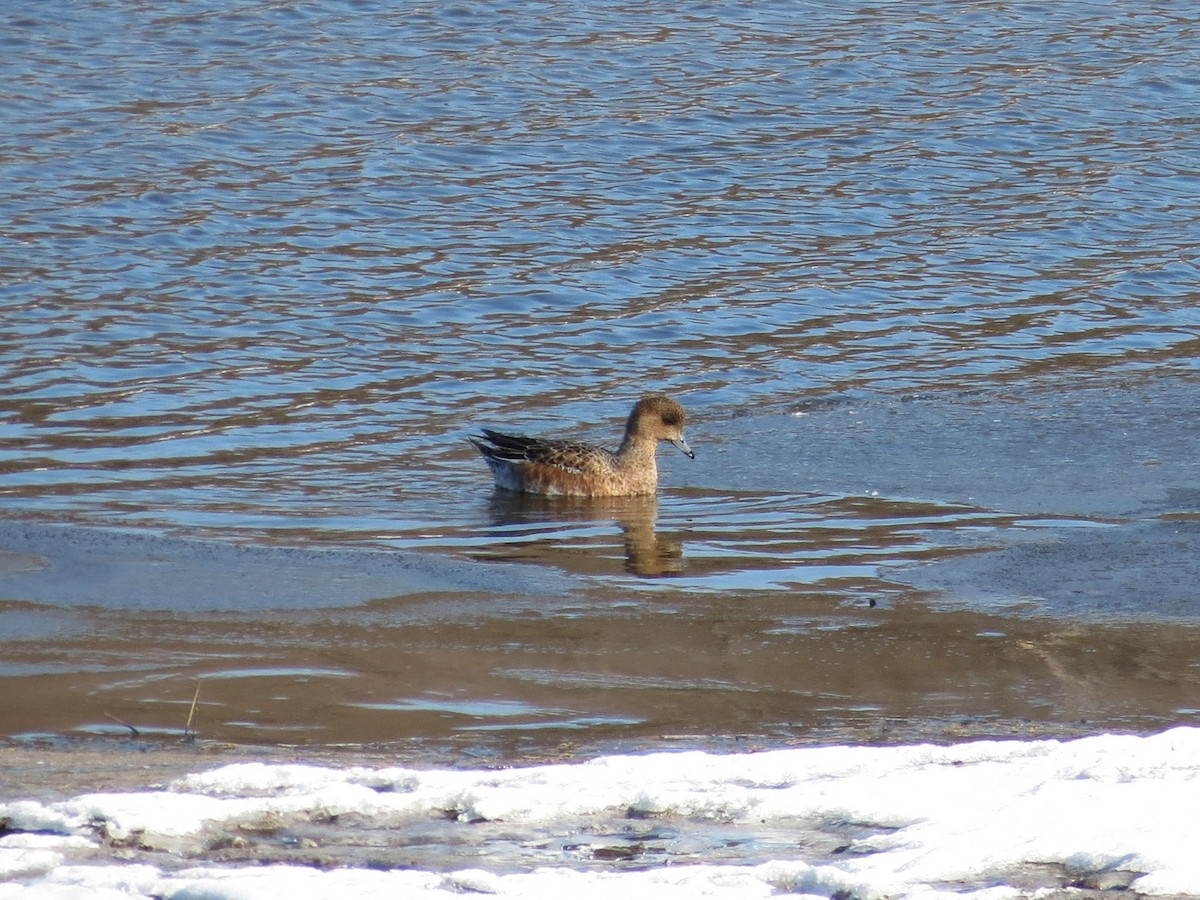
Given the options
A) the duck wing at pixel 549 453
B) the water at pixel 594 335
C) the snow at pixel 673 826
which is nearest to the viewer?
the snow at pixel 673 826

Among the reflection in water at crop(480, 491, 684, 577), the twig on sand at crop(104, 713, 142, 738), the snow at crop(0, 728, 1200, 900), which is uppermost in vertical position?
the snow at crop(0, 728, 1200, 900)

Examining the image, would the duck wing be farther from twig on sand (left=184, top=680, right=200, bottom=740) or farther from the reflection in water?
twig on sand (left=184, top=680, right=200, bottom=740)

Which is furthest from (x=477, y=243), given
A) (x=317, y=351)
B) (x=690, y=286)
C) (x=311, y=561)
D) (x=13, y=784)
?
(x=13, y=784)

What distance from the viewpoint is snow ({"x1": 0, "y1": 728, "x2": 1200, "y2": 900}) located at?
4.13 metres

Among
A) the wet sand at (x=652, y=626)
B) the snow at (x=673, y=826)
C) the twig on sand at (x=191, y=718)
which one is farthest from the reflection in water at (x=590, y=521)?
the snow at (x=673, y=826)

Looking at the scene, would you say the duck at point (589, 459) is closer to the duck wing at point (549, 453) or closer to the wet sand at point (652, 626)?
the duck wing at point (549, 453)

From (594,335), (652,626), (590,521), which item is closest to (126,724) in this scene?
(652,626)

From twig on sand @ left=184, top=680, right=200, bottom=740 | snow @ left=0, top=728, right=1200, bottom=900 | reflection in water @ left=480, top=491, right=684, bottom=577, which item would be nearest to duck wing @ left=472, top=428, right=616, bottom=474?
reflection in water @ left=480, top=491, right=684, bottom=577

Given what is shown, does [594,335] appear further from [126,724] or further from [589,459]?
[126,724]

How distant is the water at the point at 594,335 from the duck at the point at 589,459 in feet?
0.61

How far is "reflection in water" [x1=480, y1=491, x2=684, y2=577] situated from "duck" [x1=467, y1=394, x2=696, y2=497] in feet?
0.21

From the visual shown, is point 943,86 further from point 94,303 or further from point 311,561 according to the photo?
point 311,561

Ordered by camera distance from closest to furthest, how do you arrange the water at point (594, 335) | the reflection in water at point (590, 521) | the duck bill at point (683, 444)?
the water at point (594, 335) → the reflection in water at point (590, 521) → the duck bill at point (683, 444)

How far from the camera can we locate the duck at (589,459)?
9.73 meters
